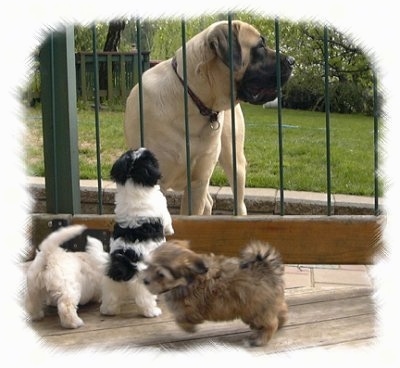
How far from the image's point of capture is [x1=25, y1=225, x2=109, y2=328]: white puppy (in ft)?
9.27

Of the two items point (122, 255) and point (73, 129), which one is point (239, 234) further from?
point (73, 129)

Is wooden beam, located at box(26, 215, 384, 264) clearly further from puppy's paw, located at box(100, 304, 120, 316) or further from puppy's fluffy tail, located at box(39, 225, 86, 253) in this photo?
puppy's paw, located at box(100, 304, 120, 316)

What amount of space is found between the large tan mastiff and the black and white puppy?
1.16m

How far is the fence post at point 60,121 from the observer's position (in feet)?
11.0

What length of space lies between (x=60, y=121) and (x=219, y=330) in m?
1.32

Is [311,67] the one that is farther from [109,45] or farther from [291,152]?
[109,45]

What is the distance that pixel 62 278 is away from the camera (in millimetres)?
2846

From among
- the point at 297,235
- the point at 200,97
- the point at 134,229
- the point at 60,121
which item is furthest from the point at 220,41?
the point at 134,229

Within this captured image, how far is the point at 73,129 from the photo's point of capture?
11.2ft

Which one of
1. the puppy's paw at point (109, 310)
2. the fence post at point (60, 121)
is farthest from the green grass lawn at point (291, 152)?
the puppy's paw at point (109, 310)

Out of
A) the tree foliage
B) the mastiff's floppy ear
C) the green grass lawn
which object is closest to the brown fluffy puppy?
the mastiff's floppy ear

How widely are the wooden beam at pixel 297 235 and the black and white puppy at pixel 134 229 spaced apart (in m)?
0.37

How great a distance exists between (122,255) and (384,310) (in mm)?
1107

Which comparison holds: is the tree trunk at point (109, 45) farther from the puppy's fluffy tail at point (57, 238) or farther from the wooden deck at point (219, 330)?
the wooden deck at point (219, 330)
